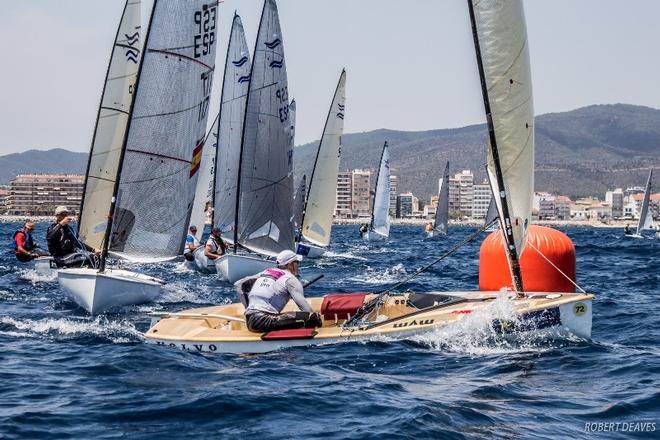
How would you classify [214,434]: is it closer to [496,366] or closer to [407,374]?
[407,374]

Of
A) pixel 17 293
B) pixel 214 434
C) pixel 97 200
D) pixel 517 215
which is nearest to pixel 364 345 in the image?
pixel 517 215

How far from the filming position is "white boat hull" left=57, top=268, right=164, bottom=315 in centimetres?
1599

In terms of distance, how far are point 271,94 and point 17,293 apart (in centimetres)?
1003

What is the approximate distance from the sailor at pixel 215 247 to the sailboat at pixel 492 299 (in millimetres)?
12115

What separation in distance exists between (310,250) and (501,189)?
79.2 feet

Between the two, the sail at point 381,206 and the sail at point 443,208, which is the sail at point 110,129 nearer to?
the sail at point 381,206

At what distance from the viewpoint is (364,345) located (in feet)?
39.5

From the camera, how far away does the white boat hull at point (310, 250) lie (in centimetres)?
3556

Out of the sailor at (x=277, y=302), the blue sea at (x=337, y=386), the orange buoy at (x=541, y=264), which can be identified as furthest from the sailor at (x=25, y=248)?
the orange buoy at (x=541, y=264)

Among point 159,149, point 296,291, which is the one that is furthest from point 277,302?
point 159,149

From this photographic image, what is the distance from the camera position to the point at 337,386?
980 cm

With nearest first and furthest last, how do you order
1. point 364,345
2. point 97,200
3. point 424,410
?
1. point 424,410
2. point 364,345
3. point 97,200

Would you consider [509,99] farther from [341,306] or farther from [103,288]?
[103,288]

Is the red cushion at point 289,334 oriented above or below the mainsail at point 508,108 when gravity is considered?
below
